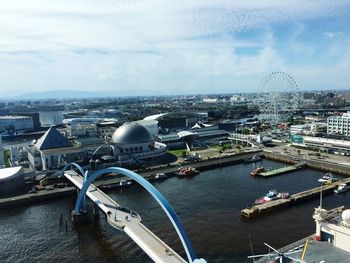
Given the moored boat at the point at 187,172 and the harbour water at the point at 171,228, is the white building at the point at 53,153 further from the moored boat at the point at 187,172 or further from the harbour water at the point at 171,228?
the moored boat at the point at 187,172

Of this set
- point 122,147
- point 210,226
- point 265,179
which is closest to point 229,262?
point 210,226

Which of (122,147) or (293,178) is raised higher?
(122,147)

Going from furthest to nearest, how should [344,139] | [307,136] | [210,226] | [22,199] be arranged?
[307,136] < [344,139] < [22,199] < [210,226]

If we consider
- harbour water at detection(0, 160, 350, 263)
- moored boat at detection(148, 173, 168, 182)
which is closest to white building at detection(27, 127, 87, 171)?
harbour water at detection(0, 160, 350, 263)

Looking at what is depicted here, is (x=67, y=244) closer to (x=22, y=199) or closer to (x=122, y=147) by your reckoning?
(x=22, y=199)

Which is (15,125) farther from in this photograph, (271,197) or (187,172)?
(271,197)

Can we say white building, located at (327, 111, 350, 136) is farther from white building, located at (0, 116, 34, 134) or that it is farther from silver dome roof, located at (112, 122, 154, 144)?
white building, located at (0, 116, 34, 134)

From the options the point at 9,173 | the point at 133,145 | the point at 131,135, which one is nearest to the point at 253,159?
the point at 133,145
